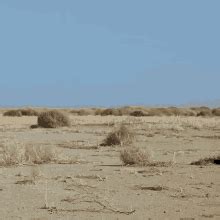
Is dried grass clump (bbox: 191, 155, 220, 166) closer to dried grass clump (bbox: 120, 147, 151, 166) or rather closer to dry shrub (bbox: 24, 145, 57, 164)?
dried grass clump (bbox: 120, 147, 151, 166)

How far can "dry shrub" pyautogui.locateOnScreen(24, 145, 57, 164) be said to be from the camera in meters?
20.7

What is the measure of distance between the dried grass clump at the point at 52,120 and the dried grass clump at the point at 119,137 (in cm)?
1403

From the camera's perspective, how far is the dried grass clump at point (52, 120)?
43.9 metres

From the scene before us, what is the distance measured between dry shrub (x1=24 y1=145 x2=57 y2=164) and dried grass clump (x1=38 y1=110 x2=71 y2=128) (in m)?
22.6

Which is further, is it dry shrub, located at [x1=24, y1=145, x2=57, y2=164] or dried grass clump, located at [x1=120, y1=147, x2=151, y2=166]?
dry shrub, located at [x1=24, y1=145, x2=57, y2=164]

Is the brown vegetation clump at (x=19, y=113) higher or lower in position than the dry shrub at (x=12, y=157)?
higher

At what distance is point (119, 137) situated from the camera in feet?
95.5

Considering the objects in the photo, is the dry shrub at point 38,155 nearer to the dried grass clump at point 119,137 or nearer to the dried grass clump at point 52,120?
the dried grass clump at point 119,137

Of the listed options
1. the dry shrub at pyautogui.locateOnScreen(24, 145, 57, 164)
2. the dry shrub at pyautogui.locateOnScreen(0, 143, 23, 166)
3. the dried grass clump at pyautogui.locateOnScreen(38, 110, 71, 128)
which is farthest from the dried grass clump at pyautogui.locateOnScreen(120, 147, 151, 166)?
the dried grass clump at pyautogui.locateOnScreen(38, 110, 71, 128)

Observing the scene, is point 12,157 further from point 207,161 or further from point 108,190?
point 108,190

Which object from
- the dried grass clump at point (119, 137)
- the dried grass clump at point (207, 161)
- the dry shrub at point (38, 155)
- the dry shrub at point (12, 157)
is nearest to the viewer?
the dry shrub at point (12, 157)

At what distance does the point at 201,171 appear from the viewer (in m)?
18.4

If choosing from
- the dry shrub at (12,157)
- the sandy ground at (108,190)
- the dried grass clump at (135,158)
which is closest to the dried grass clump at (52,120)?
the sandy ground at (108,190)

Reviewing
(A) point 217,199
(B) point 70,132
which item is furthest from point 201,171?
(B) point 70,132
